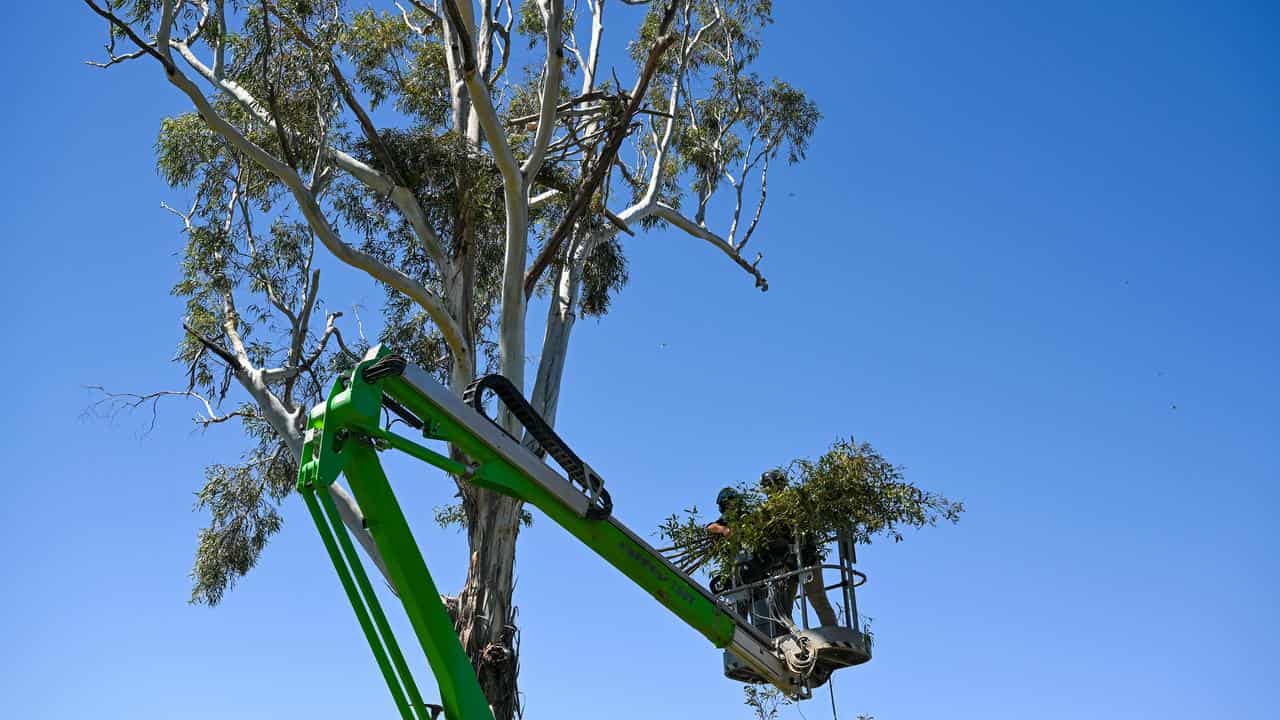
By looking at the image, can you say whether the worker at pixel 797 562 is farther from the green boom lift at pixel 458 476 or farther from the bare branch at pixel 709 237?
the bare branch at pixel 709 237

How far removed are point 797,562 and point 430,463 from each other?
9.35 feet

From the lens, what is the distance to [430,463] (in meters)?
5.95

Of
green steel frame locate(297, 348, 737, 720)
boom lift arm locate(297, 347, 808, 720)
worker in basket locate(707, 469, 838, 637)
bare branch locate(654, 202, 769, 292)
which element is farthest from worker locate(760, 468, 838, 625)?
bare branch locate(654, 202, 769, 292)

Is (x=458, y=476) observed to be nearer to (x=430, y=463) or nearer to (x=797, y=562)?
(x=430, y=463)

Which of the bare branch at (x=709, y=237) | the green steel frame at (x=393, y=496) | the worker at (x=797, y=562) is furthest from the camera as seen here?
the bare branch at (x=709, y=237)

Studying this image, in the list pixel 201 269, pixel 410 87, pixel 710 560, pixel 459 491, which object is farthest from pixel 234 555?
pixel 710 560

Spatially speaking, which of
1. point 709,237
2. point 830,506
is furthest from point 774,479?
point 709,237

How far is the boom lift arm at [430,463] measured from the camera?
17.8 feet

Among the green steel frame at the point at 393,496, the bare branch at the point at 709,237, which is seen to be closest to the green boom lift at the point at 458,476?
the green steel frame at the point at 393,496

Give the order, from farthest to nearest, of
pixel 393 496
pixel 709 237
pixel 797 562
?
pixel 709 237
pixel 797 562
pixel 393 496

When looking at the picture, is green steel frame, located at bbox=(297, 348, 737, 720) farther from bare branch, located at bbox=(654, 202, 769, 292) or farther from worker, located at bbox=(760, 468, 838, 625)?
bare branch, located at bbox=(654, 202, 769, 292)

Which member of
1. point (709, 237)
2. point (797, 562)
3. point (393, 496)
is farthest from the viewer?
point (709, 237)

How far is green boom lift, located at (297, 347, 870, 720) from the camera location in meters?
5.44

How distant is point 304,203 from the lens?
10250mm
